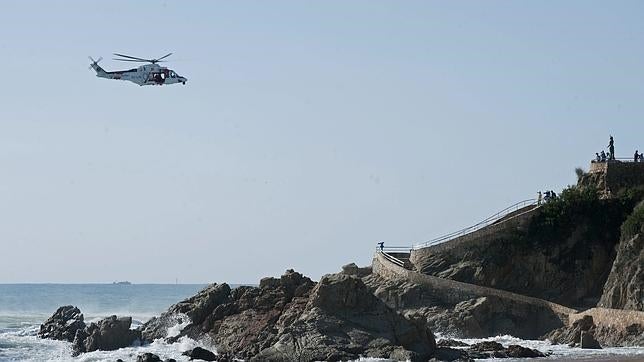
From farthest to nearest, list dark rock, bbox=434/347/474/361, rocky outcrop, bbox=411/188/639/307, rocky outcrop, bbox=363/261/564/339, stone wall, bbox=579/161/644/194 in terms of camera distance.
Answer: stone wall, bbox=579/161/644/194
rocky outcrop, bbox=411/188/639/307
rocky outcrop, bbox=363/261/564/339
dark rock, bbox=434/347/474/361

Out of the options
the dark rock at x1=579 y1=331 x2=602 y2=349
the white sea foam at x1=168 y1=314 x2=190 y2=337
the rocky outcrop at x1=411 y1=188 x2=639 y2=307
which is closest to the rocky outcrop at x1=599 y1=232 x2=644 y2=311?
the dark rock at x1=579 y1=331 x2=602 y2=349

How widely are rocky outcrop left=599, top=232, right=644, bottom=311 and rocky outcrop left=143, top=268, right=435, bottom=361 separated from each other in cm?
1223

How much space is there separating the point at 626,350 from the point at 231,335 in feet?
52.1

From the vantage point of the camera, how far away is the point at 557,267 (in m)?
71.9

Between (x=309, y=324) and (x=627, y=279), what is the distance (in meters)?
16.8

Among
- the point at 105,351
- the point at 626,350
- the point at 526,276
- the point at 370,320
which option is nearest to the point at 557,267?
the point at 526,276

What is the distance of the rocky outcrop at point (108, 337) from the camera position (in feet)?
202

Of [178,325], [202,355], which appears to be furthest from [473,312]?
[202,355]

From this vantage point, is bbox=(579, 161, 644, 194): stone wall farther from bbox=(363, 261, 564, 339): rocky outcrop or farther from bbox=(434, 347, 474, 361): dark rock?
bbox=(434, 347, 474, 361): dark rock

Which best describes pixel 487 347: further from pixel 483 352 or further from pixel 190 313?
pixel 190 313

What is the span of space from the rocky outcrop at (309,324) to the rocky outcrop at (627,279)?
12.2m

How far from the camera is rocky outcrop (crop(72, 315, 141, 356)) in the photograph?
61.5 metres

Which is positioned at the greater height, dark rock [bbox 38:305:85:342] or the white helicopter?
the white helicopter

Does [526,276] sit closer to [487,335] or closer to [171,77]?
[487,335]
